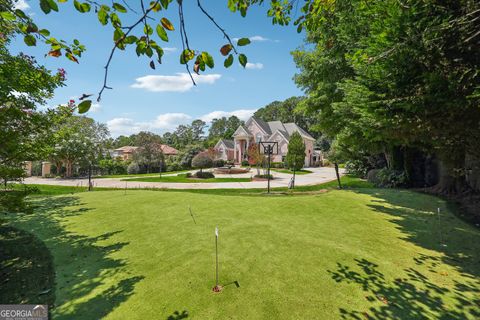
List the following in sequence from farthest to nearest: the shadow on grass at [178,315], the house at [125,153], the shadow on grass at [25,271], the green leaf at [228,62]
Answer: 1. the house at [125,153]
2. the shadow on grass at [25,271]
3. the shadow on grass at [178,315]
4. the green leaf at [228,62]

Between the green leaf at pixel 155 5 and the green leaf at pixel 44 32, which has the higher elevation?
the green leaf at pixel 155 5

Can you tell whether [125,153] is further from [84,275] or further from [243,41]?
[243,41]

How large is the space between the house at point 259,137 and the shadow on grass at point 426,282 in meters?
44.4

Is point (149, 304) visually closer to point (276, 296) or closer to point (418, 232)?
point (276, 296)

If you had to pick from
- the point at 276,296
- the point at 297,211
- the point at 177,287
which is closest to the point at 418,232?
the point at 297,211

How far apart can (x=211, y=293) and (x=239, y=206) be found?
6050 mm

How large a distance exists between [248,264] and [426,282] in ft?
11.7

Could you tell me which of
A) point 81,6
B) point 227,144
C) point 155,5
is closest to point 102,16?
point 81,6

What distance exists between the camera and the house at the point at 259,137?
52353 mm

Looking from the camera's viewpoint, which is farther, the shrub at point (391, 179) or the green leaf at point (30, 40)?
the shrub at point (391, 179)

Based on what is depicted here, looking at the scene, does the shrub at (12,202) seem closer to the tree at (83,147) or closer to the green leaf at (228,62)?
the green leaf at (228,62)

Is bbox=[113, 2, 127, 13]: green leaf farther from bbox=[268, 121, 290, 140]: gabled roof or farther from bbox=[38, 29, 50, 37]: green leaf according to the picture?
bbox=[268, 121, 290, 140]: gabled roof

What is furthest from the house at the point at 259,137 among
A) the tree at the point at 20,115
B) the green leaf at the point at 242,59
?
the green leaf at the point at 242,59

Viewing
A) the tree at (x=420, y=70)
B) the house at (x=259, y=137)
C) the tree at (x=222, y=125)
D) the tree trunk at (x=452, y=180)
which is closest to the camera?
the tree at (x=420, y=70)
